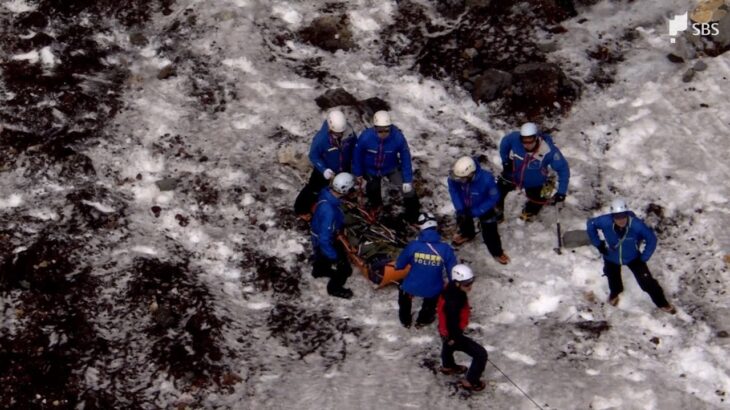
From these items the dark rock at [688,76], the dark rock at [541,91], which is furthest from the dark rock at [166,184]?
the dark rock at [688,76]

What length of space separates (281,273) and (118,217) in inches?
132

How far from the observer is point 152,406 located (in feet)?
33.5

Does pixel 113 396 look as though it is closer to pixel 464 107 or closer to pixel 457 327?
pixel 457 327

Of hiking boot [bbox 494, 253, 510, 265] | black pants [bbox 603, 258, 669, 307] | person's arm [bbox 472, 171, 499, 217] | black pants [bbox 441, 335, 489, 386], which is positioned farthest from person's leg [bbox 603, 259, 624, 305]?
black pants [bbox 441, 335, 489, 386]

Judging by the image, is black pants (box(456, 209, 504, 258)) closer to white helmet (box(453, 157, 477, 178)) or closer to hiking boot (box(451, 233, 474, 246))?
hiking boot (box(451, 233, 474, 246))

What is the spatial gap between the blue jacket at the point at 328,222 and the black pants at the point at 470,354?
236 centimetres

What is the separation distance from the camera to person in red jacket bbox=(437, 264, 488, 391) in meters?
9.07

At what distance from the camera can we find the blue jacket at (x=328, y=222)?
10.7m

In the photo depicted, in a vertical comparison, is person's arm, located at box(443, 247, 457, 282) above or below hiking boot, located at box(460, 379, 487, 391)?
above

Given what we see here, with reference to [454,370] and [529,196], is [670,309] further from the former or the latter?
[454,370]

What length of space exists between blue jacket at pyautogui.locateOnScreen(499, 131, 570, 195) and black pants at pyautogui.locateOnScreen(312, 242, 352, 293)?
3.31m

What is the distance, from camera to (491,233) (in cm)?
1206

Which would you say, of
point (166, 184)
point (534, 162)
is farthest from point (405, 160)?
point (166, 184)

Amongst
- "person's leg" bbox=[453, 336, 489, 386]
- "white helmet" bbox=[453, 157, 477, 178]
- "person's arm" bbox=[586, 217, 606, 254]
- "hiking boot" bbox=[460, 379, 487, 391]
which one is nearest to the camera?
"person's leg" bbox=[453, 336, 489, 386]
